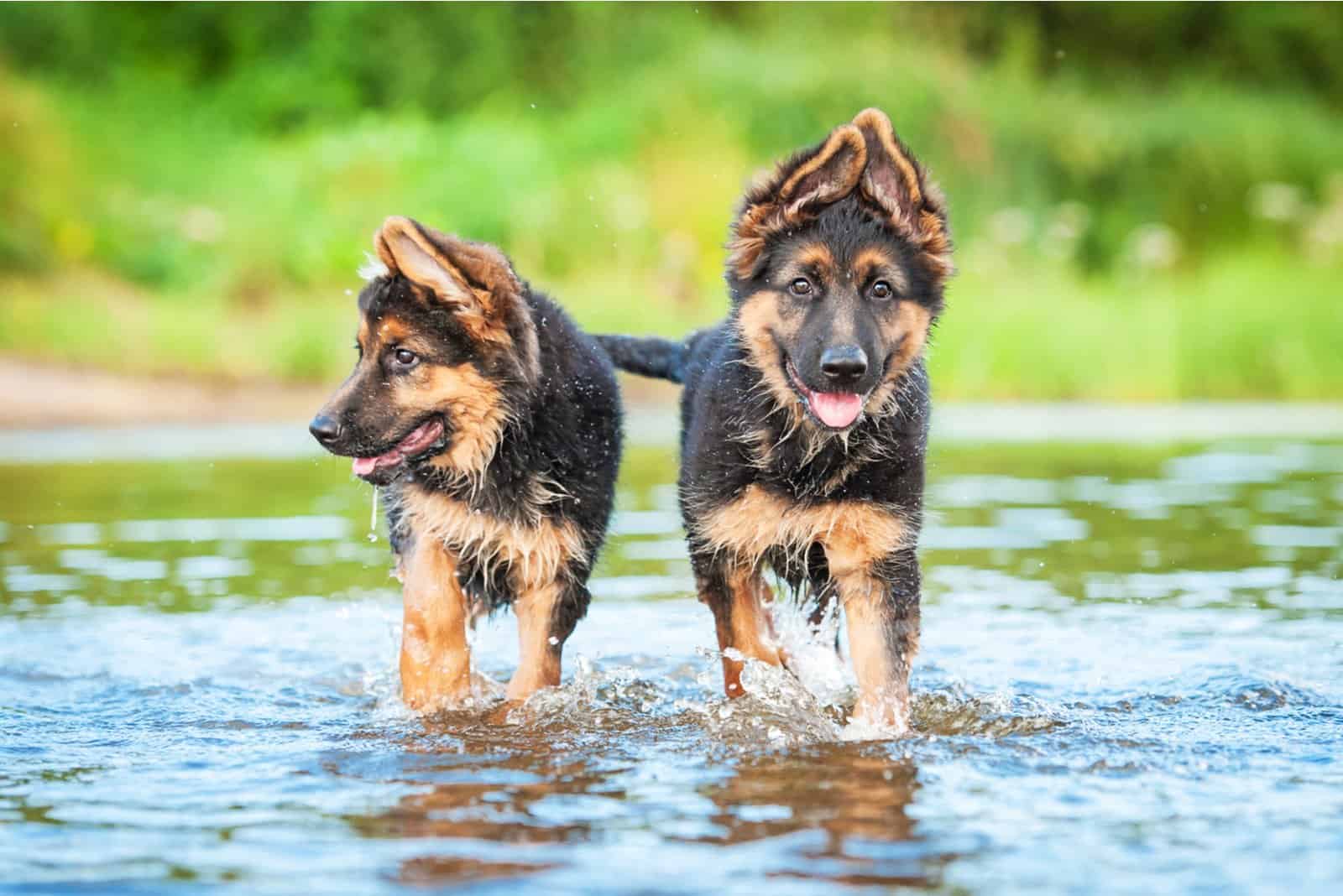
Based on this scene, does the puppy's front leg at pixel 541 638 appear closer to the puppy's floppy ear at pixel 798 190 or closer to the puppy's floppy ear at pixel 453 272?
the puppy's floppy ear at pixel 453 272

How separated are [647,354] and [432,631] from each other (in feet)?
5.00

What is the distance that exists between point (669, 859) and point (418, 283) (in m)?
2.30

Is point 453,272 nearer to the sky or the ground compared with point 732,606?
nearer to the sky

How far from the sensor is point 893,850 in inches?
163

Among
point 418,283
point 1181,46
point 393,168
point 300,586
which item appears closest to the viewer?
point 418,283

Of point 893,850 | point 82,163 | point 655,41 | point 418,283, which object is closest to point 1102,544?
point 418,283

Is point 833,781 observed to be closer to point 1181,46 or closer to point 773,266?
point 773,266

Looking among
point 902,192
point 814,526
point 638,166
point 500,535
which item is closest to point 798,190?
point 902,192

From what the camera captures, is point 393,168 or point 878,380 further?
point 393,168

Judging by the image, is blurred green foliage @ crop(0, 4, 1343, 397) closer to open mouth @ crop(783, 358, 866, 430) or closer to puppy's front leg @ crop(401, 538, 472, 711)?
puppy's front leg @ crop(401, 538, 472, 711)

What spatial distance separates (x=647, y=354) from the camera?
7.07m

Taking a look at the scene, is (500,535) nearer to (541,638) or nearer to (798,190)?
(541,638)

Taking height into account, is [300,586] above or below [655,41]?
below

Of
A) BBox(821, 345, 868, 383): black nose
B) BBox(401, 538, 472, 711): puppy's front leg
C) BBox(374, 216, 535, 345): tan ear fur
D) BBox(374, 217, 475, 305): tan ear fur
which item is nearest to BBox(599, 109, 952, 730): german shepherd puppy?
BBox(821, 345, 868, 383): black nose
